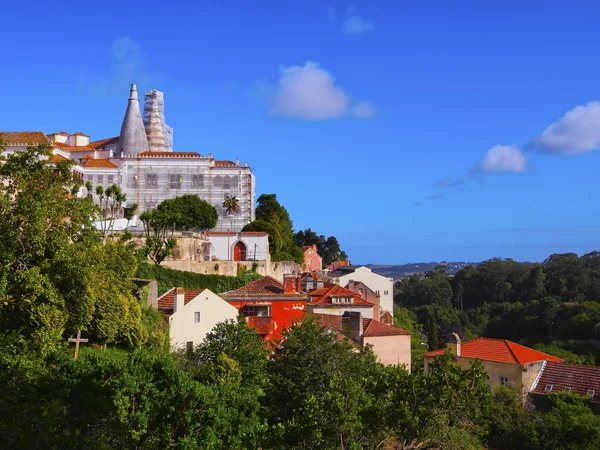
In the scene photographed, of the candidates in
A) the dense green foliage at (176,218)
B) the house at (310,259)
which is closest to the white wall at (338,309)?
the dense green foliage at (176,218)

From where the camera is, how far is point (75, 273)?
21.1 meters

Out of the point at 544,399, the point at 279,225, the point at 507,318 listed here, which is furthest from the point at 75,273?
the point at 507,318

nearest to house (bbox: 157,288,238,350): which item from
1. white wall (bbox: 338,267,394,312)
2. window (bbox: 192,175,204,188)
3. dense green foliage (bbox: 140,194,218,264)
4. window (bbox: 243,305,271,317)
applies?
window (bbox: 243,305,271,317)

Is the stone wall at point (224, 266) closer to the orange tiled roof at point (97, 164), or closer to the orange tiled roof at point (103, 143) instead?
the orange tiled roof at point (97, 164)

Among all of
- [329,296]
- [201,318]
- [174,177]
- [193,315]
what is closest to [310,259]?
[174,177]

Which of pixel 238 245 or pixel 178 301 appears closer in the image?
pixel 178 301

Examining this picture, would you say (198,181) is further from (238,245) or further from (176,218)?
(238,245)

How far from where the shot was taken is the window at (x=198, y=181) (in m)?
68.9

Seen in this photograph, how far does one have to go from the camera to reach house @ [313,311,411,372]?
37344 millimetres

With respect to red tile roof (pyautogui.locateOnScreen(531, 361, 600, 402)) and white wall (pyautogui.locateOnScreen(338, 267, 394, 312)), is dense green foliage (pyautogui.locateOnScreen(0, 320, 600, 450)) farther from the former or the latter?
white wall (pyautogui.locateOnScreen(338, 267, 394, 312))

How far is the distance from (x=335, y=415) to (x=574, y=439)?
57.8 feet

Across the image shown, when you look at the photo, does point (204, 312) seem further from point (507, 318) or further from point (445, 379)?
point (507, 318)

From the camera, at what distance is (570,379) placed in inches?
1436

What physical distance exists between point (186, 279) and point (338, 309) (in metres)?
9.12
